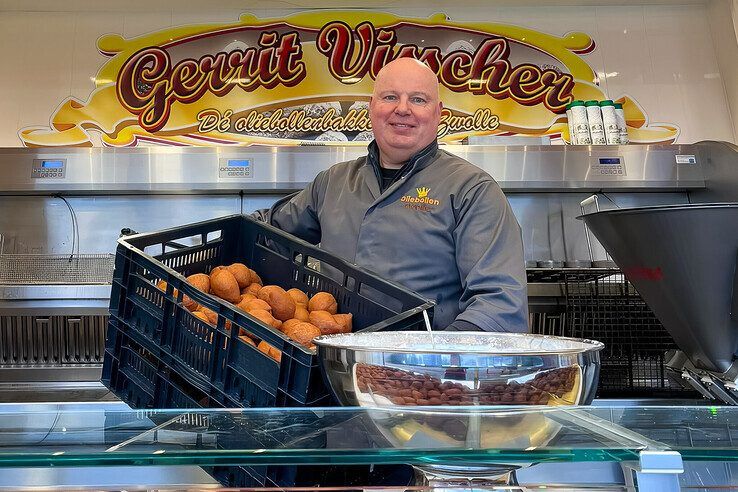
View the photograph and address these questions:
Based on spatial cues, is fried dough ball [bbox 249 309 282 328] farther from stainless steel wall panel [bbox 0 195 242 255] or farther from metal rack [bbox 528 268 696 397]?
stainless steel wall panel [bbox 0 195 242 255]

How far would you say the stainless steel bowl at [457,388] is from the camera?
24.0 inches

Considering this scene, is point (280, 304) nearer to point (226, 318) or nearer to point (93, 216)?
point (226, 318)

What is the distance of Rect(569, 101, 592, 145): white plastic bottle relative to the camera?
4.17 meters

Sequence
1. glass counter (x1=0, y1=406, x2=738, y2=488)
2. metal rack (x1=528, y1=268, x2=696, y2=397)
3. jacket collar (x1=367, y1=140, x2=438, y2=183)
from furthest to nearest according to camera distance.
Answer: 1. metal rack (x1=528, y1=268, x2=696, y2=397)
2. jacket collar (x1=367, y1=140, x2=438, y2=183)
3. glass counter (x1=0, y1=406, x2=738, y2=488)

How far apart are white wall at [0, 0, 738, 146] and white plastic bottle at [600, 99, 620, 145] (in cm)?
30

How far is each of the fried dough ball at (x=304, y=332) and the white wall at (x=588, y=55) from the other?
12.4ft

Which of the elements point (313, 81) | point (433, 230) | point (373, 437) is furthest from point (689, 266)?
point (313, 81)

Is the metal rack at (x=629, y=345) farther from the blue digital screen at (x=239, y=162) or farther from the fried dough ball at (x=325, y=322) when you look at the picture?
the blue digital screen at (x=239, y=162)

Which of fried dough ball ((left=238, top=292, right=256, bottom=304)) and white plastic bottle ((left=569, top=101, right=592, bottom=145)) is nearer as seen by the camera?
fried dough ball ((left=238, top=292, right=256, bottom=304))

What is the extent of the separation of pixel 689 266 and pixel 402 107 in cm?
77

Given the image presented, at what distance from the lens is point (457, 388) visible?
0.73 metres

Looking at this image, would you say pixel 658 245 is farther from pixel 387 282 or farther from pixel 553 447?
pixel 553 447

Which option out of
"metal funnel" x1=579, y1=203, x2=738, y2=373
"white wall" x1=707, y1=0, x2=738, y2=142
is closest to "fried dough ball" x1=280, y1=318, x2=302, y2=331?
"metal funnel" x1=579, y1=203, x2=738, y2=373

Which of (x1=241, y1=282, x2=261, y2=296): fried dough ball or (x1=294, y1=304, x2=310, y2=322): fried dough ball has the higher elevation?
(x1=241, y1=282, x2=261, y2=296): fried dough ball
